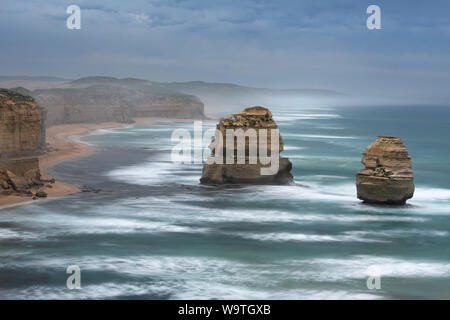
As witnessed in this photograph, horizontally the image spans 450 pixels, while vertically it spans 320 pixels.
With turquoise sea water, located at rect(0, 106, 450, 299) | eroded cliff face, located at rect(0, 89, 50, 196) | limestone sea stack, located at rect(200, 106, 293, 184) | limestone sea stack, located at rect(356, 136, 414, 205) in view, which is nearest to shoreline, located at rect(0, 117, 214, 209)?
eroded cliff face, located at rect(0, 89, 50, 196)

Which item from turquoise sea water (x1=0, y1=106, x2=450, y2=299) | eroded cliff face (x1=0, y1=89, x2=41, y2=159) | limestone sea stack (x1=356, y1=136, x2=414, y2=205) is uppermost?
eroded cliff face (x1=0, y1=89, x2=41, y2=159)

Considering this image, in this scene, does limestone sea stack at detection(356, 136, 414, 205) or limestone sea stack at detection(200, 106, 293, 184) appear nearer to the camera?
limestone sea stack at detection(356, 136, 414, 205)

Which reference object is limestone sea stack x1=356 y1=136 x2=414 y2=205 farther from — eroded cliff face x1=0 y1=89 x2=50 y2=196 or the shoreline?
eroded cliff face x1=0 y1=89 x2=50 y2=196

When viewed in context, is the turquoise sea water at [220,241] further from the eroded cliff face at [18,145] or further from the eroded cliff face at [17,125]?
the eroded cliff face at [17,125]

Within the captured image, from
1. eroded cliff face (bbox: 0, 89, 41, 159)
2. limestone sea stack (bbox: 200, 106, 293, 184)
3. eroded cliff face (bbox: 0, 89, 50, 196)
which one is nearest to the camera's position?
eroded cliff face (bbox: 0, 89, 50, 196)

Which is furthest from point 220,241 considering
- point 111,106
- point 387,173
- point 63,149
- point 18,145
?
point 111,106

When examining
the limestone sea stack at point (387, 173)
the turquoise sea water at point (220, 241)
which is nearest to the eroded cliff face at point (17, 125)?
the turquoise sea water at point (220, 241)
